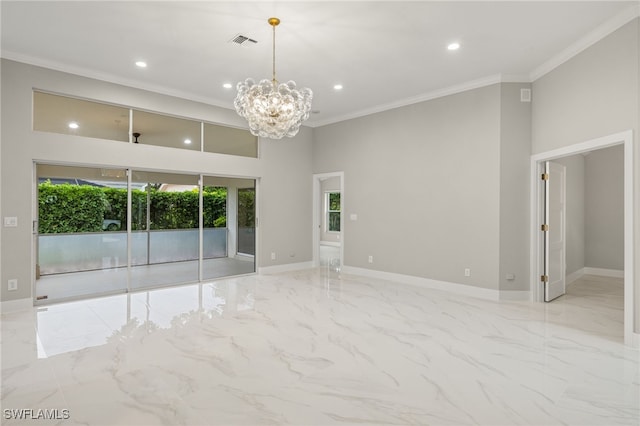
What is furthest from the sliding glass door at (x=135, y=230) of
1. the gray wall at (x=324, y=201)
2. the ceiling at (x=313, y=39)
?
the gray wall at (x=324, y=201)

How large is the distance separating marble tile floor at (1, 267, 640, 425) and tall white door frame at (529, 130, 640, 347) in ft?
1.11

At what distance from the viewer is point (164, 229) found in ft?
19.9

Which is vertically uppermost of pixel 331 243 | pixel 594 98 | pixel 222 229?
pixel 594 98

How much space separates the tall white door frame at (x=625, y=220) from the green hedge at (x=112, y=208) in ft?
18.0

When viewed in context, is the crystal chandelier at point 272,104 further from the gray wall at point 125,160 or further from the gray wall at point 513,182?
the gray wall at point 513,182

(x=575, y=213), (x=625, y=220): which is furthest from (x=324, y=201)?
(x=625, y=220)

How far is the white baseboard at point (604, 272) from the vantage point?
7.19m

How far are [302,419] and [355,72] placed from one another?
4.61 meters

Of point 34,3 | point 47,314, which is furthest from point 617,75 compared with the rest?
point 47,314

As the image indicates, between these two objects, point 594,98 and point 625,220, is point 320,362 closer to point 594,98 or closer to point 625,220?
point 625,220

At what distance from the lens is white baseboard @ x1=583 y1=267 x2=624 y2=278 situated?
23.6 ft

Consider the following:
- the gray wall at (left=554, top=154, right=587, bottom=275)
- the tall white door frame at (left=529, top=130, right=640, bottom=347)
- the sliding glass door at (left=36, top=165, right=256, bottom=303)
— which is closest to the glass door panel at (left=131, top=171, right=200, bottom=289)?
the sliding glass door at (left=36, top=165, right=256, bottom=303)

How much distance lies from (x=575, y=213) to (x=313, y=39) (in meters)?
6.58

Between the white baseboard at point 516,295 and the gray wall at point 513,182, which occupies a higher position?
the gray wall at point 513,182
